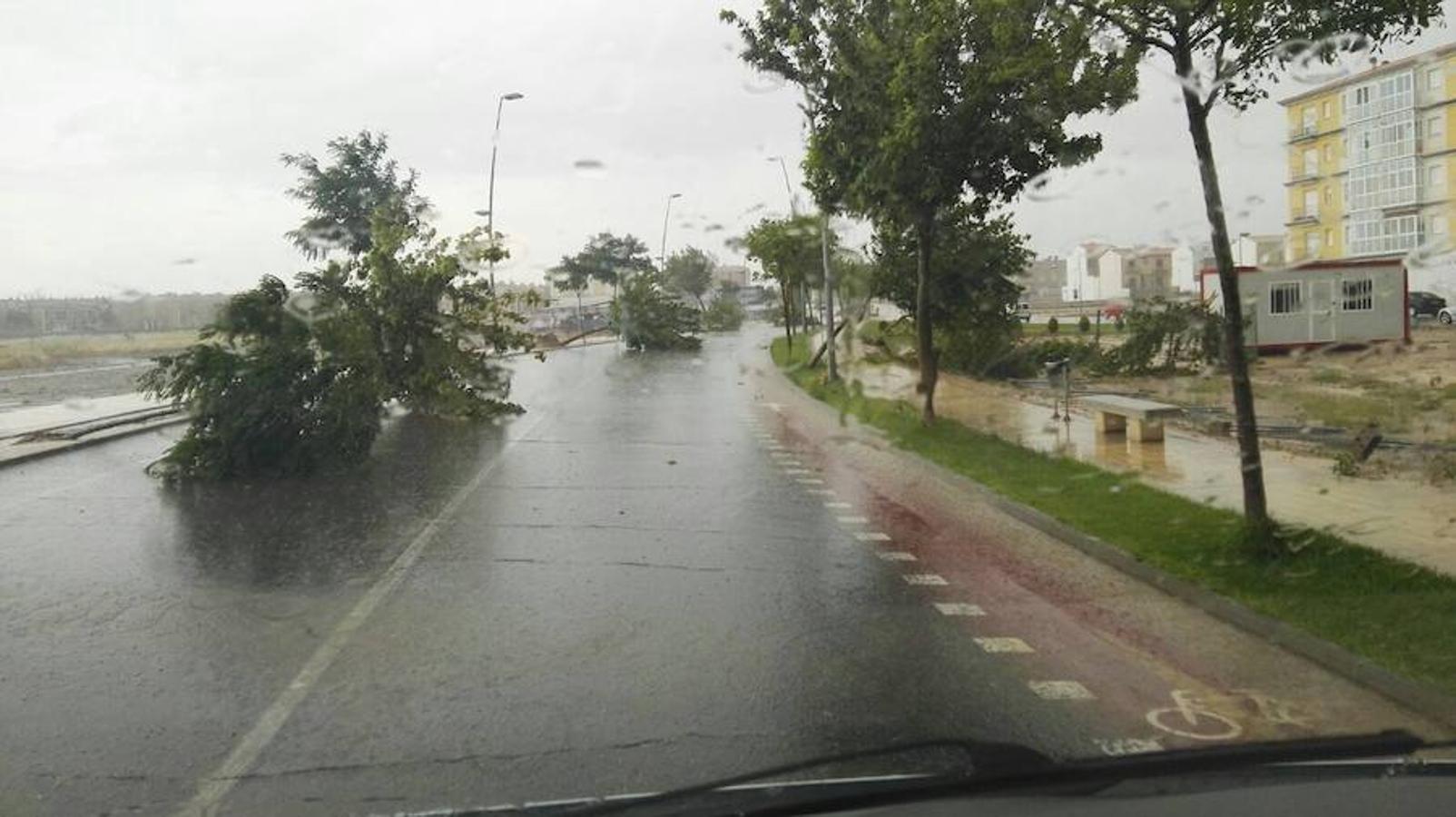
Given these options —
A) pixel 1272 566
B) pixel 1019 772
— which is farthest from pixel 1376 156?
pixel 1019 772

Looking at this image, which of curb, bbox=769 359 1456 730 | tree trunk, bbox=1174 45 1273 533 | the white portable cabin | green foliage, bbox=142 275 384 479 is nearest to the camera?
curb, bbox=769 359 1456 730

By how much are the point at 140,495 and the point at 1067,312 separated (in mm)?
16974

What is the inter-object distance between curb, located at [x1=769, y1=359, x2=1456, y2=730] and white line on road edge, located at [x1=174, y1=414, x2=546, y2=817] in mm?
4647

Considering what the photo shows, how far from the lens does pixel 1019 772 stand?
3.35 m

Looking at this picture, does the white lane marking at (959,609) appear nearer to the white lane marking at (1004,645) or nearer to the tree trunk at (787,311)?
the white lane marking at (1004,645)

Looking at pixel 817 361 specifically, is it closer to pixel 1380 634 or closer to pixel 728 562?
pixel 728 562

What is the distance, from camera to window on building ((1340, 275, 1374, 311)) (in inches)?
→ 621

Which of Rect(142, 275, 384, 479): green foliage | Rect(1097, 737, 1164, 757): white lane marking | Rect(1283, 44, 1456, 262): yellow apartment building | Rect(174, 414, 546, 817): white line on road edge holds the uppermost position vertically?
Rect(1283, 44, 1456, 262): yellow apartment building

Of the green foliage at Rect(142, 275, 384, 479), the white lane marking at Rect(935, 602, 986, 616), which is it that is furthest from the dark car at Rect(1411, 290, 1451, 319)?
the white lane marking at Rect(935, 602, 986, 616)

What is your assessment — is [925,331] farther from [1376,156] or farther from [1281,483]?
[1376,156]

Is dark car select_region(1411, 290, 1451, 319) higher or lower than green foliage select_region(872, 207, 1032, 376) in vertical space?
lower

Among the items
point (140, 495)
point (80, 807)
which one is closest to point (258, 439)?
point (140, 495)

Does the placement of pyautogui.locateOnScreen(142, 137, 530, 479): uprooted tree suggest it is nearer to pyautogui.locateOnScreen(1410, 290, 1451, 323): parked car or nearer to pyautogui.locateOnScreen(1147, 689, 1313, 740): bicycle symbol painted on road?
pyautogui.locateOnScreen(1147, 689, 1313, 740): bicycle symbol painted on road

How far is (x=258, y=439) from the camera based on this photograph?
1366 centimetres
